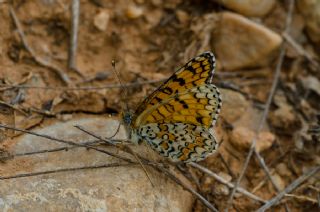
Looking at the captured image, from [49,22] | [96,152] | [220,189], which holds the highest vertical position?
[49,22]

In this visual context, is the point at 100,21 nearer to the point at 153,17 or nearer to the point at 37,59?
the point at 153,17

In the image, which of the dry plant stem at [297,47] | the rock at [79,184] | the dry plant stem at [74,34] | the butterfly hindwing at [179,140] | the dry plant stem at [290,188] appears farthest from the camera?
the dry plant stem at [297,47]

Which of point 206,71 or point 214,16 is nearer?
point 206,71

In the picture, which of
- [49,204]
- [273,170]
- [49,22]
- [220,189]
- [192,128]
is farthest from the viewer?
[49,22]

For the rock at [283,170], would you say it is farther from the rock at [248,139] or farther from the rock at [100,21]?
the rock at [100,21]

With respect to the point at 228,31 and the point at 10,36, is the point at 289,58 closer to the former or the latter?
the point at 228,31

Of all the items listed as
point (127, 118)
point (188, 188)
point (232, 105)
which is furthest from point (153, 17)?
point (188, 188)

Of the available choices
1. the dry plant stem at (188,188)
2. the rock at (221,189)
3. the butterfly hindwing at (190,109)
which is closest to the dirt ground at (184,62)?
the rock at (221,189)

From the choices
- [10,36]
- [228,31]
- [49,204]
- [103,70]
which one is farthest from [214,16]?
[49,204]

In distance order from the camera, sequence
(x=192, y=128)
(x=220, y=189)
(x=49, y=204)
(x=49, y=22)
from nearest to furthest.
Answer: (x=49, y=204)
(x=192, y=128)
(x=220, y=189)
(x=49, y=22)
